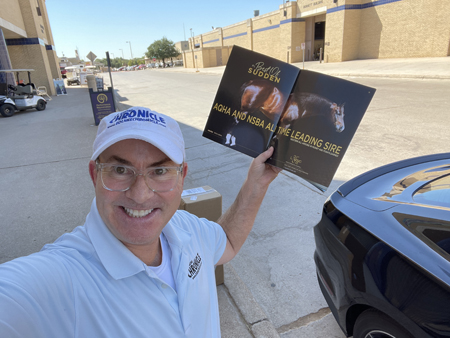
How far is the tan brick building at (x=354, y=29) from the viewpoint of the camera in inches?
901

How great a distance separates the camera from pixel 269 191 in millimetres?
4828

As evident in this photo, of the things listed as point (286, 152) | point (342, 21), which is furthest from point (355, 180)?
point (342, 21)

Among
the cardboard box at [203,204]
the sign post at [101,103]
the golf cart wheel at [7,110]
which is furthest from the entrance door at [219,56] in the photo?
the cardboard box at [203,204]

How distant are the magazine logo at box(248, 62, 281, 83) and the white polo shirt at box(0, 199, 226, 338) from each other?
2.98 feet

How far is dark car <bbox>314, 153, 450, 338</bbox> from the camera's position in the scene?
4.67ft

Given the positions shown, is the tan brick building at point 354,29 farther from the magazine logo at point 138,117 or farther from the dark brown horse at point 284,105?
the magazine logo at point 138,117

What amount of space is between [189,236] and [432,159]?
87.0 inches

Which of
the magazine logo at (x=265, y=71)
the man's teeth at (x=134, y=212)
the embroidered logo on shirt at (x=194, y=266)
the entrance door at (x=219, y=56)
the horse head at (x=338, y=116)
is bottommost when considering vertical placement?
the embroidered logo on shirt at (x=194, y=266)

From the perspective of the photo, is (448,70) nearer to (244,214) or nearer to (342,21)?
(342,21)

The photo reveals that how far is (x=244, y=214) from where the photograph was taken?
1.70 metres

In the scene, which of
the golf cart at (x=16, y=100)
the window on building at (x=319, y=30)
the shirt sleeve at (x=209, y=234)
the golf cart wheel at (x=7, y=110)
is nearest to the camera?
the shirt sleeve at (x=209, y=234)

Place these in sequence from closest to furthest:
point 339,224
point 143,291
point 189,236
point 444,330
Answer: point 143,291
point 444,330
point 189,236
point 339,224

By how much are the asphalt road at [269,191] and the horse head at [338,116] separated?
175 cm

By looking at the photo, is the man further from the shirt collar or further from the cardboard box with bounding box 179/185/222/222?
the cardboard box with bounding box 179/185/222/222
